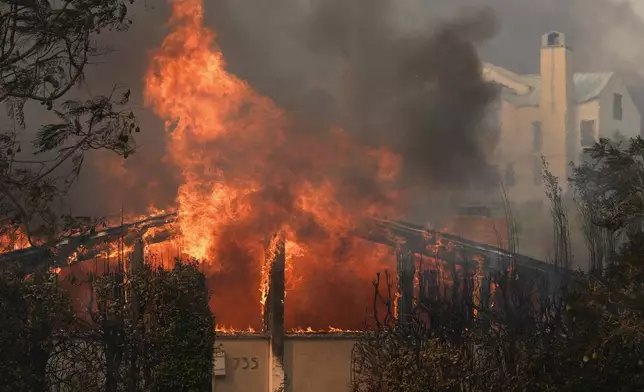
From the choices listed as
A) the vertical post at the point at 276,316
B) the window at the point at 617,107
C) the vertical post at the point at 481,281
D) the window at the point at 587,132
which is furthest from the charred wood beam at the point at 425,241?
the window at the point at 617,107

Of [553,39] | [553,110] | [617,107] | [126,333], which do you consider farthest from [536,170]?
[126,333]

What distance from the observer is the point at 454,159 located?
39.9 metres

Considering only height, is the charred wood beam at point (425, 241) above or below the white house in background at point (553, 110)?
below

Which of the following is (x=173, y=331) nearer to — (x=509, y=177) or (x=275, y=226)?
(x=275, y=226)

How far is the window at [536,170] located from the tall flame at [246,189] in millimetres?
12339

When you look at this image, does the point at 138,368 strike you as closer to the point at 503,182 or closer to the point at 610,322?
the point at 610,322

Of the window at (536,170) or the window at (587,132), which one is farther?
the window at (587,132)

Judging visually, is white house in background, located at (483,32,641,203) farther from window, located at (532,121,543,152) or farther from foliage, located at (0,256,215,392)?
foliage, located at (0,256,215,392)

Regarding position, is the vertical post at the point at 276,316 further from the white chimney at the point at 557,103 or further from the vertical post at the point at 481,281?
the white chimney at the point at 557,103

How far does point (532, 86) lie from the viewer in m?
50.1

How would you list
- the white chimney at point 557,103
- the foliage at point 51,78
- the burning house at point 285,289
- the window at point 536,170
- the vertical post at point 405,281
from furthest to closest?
1. the white chimney at point 557,103
2. the window at point 536,170
3. the vertical post at point 405,281
4. the burning house at point 285,289
5. the foliage at point 51,78

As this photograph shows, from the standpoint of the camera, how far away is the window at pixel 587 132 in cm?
4941

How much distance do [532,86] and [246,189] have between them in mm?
20271

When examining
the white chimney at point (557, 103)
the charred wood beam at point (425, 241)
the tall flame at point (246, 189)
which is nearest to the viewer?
the charred wood beam at point (425, 241)
